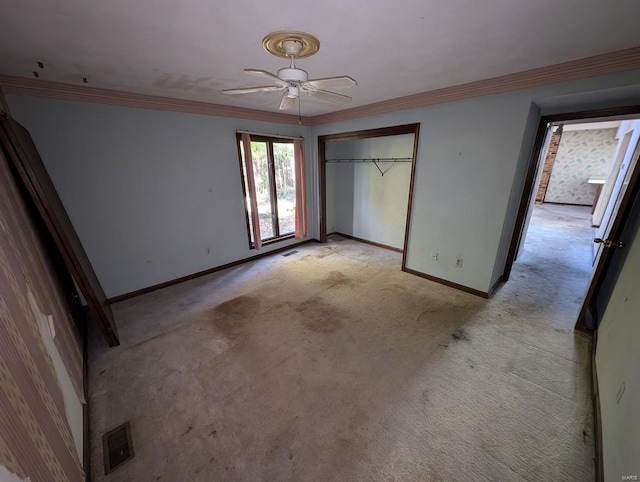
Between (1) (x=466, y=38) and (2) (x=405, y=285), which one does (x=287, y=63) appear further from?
(2) (x=405, y=285)

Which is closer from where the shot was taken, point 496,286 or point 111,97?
point 111,97

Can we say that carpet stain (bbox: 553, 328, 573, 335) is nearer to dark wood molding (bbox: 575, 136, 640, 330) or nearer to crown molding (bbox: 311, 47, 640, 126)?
dark wood molding (bbox: 575, 136, 640, 330)

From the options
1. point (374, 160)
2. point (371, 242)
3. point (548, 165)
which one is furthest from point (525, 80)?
point (548, 165)

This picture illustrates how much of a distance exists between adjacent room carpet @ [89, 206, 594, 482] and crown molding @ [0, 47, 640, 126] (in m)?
2.23

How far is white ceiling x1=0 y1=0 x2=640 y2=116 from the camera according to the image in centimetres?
126

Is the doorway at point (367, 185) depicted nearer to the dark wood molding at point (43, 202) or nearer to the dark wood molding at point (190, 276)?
the dark wood molding at point (190, 276)

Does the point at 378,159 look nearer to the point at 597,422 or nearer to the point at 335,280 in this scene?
the point at 335,280

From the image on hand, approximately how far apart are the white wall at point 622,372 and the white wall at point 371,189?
2.73 meters

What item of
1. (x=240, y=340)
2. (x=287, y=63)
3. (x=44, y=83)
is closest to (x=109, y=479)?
(x=240, y=340)

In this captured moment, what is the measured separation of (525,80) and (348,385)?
9.92 feet

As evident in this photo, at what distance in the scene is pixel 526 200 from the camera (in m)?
2.87

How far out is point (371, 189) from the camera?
4746mm

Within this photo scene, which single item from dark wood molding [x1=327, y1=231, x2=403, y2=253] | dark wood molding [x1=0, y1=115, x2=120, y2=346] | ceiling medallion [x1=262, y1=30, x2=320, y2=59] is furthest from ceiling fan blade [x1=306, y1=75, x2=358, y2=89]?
dark wood molding [x1=327, y1=231, x2=403, y2=253]

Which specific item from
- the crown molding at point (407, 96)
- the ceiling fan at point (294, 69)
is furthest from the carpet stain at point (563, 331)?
the ceiling fan at point (294, 69)
